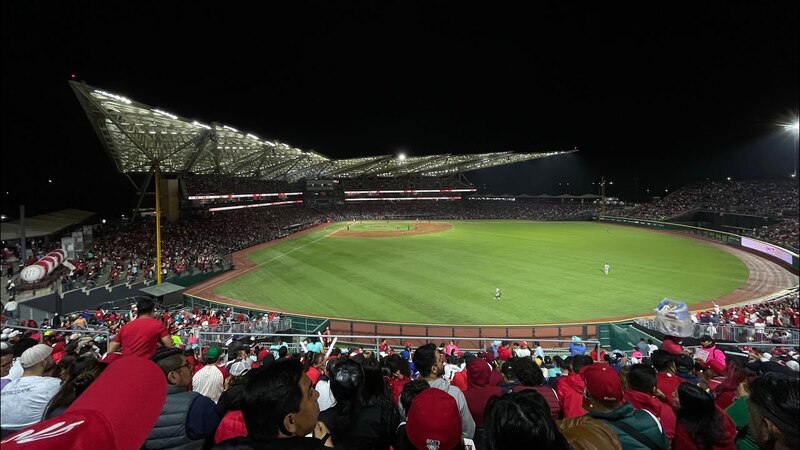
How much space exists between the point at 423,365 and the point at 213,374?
2814 mm

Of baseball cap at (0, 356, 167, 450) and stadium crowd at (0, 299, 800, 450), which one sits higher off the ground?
baseball cap at (0, 356, 167, 450)

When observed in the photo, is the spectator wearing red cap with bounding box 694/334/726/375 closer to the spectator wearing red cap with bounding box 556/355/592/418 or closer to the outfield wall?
the spectator wearing red cap with bounding box 556/355/592/418

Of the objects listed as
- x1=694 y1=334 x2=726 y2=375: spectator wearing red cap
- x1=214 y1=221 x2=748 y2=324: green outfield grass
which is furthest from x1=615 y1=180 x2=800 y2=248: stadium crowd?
x1=694 y1=334 x2=726 y2=375: spectator wearing red cap

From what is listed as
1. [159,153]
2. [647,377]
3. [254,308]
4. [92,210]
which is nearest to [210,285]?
[254,308]

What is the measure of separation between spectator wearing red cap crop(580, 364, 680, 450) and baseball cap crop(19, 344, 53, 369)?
496 centimetres

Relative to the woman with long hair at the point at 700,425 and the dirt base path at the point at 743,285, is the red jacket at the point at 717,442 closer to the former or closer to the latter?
the woman with long hair at the point at 700,425

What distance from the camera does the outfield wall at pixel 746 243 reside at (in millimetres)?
29536

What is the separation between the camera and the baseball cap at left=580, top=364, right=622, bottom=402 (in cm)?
316

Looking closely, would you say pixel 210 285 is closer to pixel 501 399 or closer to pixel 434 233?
pixel 501 399

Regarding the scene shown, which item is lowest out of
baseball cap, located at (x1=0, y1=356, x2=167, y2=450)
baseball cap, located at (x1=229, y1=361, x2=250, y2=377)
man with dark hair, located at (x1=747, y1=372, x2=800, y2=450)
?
baseball cap, located at (x1=229, y1=361, x2=250, y2=377)

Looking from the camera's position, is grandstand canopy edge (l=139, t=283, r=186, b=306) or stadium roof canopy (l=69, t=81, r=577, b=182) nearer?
grandstand canopy edge (l=139, t=283, r=186, b=306)

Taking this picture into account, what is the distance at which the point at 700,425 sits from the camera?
3.12 metres

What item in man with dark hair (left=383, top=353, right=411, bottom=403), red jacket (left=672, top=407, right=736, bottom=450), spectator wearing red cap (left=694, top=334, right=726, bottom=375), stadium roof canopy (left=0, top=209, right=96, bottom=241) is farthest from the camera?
stadium roof canopy (left=0, top=209, right=96, bottom=241)

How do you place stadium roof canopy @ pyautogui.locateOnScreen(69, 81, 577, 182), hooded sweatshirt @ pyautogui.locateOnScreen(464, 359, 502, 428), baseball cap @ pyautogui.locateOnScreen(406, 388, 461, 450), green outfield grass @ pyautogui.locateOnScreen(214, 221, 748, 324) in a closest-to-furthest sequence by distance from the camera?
baseball cap @ pyautogui.locateOnScreen(406, 388, 461, 450), hooded sweatshirt @ pyautogui.locateOnScreen(464, 359, 502, 428), green outfield grass @ pyautogui.locateOnScreen(214, 221, 748, 324), stadium roof canopy @ pyautogui.locateOnScreen(69, 81, 577, 182)
